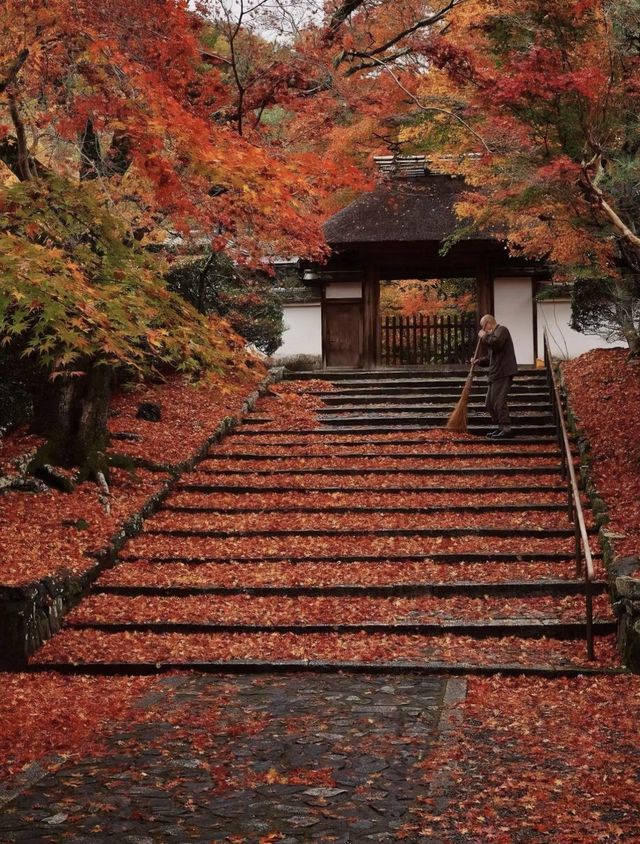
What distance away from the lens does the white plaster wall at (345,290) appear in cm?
2186

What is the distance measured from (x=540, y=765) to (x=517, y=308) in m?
17.0

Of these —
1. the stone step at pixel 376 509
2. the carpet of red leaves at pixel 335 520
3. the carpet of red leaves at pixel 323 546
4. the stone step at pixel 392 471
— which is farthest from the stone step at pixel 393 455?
the carpet of red leaves at pixel 323 546

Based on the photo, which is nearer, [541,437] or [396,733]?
[396,733]

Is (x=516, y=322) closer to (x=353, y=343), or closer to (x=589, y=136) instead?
(x=353, y=343)

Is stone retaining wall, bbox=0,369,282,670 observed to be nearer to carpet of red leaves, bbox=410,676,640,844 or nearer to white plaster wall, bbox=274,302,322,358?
carpet of red leaves, bbox=410,676,640,844

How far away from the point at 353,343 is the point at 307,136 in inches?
236

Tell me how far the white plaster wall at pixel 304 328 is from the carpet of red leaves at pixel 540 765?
15679 millimetres

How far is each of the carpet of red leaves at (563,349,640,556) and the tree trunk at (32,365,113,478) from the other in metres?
6.03

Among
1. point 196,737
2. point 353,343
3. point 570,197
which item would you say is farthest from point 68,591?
point 353,343

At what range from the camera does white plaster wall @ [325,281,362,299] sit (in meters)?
21.9

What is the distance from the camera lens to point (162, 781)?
5230 millimetres

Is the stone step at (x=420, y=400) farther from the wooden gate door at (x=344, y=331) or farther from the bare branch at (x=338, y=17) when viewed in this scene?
the bare branch at (x=338, y=17)

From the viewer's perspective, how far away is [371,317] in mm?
21812

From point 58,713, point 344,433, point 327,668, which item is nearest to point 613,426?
point 344,433
